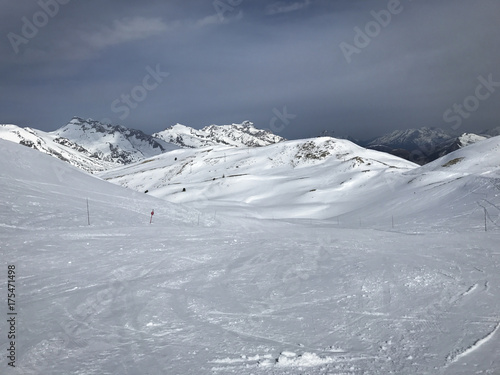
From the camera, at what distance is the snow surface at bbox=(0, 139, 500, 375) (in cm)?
662

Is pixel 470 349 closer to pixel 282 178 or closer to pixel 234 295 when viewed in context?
pixel 234 295

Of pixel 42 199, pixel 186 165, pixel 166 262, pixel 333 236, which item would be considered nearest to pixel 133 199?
pixel 42 199

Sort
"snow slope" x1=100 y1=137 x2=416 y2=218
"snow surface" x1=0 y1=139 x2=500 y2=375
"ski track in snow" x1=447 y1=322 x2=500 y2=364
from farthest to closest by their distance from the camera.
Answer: "snow slope" x1=100 y1=137 x2=416 y2=218 < "snow surface" x1=0 y1=139 x2=500 y2=375 < "ski track in snow" x1=447 y1=322 x2=500 y2=364

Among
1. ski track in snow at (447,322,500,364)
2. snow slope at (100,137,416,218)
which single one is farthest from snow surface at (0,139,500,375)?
snow slope at (100,137,416,218)

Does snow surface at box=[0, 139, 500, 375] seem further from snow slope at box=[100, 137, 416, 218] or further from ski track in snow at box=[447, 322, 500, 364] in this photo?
snow slope at box=[100, 137, 416, 218]

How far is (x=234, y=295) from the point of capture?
33.5 ft

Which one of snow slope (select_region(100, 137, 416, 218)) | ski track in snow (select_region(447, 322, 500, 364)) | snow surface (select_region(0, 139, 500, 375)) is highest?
snow slope (select_region(100, 137, 416, 218))

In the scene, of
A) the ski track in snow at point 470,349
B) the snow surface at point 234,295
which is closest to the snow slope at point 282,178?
the snow surface at point 234,295

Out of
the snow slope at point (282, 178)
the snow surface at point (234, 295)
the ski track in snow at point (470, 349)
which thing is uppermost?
the snow slope at point (282, 178)

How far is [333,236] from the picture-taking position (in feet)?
67.1

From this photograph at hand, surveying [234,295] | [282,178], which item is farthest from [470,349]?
[282,178]

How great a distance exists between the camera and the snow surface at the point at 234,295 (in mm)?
6617

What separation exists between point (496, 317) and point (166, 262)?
37.2 feet

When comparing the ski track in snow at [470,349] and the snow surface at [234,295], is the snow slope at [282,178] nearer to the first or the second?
the snow surface at [234,295]
